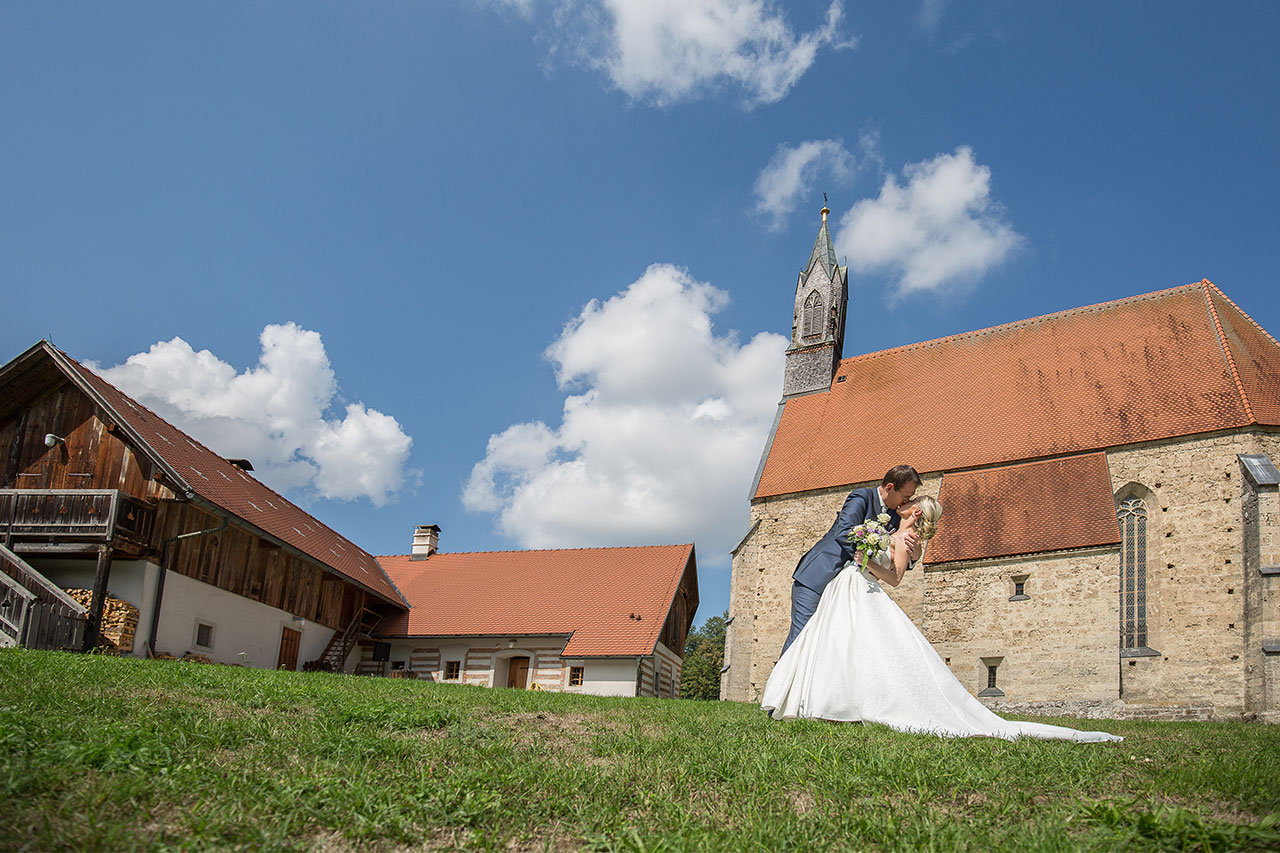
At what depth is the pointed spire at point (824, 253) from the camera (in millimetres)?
33406

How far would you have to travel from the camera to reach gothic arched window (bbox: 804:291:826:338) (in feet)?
105

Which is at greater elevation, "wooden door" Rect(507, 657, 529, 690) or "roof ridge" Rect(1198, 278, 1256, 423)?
"roof ridge" Rect(1198, 278, 1256, 423)

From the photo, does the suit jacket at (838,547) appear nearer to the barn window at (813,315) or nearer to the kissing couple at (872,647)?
the kissing couple at (872,647)

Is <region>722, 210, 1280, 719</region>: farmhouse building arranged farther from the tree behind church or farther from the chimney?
the tree behind church

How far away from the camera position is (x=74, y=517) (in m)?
17.8

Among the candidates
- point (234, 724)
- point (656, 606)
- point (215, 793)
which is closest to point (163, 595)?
point (656, 606)

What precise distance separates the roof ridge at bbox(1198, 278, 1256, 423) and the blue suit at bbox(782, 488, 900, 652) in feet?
54.3

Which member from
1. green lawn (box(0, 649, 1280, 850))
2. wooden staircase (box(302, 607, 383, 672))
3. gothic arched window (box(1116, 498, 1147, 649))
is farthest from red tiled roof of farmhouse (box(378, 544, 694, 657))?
green lawn (box(0, 649, 1280, 850))

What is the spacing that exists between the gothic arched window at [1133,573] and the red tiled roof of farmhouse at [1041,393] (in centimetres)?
189

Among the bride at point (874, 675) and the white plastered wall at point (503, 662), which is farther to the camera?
the white plastered wall at point (503, 662)

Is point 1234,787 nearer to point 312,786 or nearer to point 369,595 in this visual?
point 312,786

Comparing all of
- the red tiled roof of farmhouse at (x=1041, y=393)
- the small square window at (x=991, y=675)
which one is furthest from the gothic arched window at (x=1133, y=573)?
the small square window at (x=991, y=675)

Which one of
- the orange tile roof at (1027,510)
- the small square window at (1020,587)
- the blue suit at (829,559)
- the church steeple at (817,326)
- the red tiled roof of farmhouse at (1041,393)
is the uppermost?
the church steeple at (817,326)

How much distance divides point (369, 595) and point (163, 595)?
9249 millimetres
